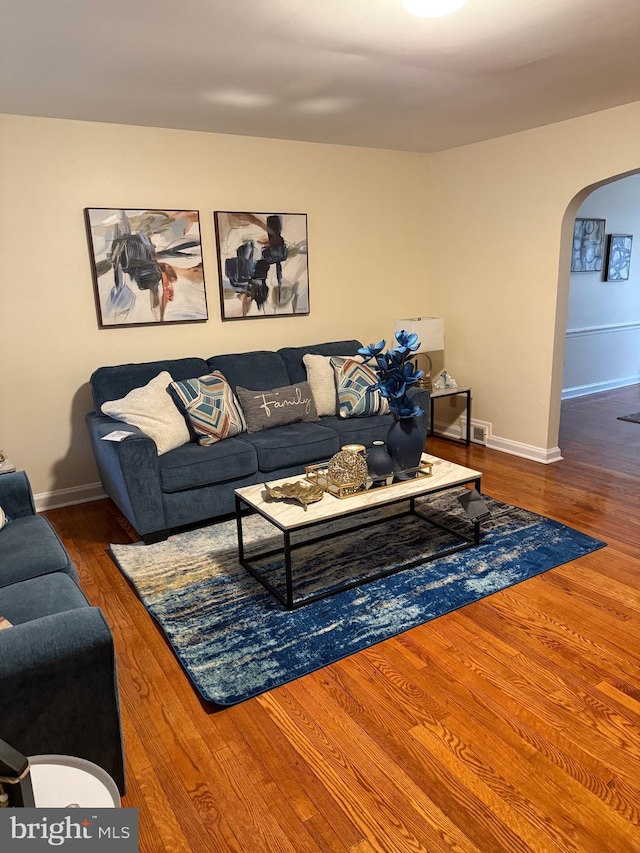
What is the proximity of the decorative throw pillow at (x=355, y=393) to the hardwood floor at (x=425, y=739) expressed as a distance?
5.94 ft

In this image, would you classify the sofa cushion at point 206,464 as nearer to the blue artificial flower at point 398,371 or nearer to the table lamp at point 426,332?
the blue artificial flower at point 398,371

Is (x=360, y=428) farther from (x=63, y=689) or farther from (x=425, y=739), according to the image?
(x=63, y=689)

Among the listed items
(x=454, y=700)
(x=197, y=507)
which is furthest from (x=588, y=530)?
(x=197, y=507)

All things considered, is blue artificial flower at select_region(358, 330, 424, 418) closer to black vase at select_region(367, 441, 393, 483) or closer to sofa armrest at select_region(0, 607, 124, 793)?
black vase at select_region(367, 441, 393, 483)

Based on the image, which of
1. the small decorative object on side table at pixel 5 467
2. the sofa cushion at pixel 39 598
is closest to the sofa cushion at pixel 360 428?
the small decorative object on side table at pixel 5 467

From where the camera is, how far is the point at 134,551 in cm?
336

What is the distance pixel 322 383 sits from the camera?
14.4ft

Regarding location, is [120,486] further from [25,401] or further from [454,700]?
[454,700]

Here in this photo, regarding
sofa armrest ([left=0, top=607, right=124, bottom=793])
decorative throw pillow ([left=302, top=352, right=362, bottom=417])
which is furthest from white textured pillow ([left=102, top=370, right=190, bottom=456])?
sofa armrest ([left=0, top=607, right=124, bottom=793])

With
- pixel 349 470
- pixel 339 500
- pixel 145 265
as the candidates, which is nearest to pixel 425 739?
pixel 339 500

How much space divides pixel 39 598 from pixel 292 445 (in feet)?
6.53

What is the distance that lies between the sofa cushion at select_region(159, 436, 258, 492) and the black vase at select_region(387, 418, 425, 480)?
0.98 metres

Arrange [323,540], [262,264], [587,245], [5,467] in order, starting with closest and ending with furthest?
[5,467] < [323,540] < [262,264] < [587,245]

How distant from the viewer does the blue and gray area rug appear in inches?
94.5
